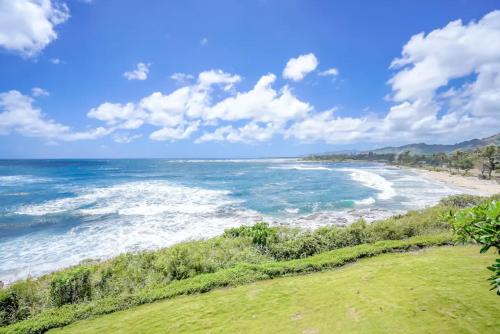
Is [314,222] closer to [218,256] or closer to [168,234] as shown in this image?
[168,234]

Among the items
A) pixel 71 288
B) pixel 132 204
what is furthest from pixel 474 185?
pixel 71 288

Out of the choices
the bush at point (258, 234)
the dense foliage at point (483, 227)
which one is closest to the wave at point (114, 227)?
the bush at point (258, 234)

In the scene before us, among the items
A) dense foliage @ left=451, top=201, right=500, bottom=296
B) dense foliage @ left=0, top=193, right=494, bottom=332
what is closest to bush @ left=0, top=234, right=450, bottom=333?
dense foliage @ left=0, top=193, right=494, bottom=332

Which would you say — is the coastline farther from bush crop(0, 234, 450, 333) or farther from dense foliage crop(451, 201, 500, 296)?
dense foliage crop(451, 201, 500, 296)

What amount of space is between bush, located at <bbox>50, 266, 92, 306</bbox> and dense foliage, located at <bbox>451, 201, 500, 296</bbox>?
10.8 m

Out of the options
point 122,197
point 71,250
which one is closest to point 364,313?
point 71,250

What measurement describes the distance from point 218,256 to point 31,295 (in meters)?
6.66

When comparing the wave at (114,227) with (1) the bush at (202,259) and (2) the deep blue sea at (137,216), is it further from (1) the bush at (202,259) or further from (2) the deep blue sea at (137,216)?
(1) the bush at (202,259)

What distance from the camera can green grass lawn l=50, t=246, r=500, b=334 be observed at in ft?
20.1

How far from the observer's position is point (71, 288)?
9.41 meters

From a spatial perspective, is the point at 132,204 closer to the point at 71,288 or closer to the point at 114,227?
the point at 114,227

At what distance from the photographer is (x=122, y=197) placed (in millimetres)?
40094

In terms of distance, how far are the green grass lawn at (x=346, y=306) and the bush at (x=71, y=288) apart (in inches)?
Answer: 71.1

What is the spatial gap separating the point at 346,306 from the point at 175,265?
21.6 feet
